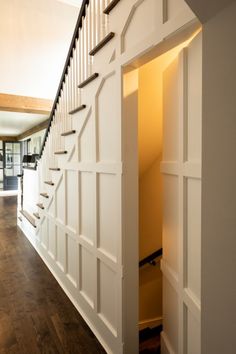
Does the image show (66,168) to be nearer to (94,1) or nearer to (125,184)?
(125,184)

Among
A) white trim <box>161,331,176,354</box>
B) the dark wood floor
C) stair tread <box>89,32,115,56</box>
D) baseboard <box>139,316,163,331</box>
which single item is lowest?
baseboard <box>139,316,163,331</box>

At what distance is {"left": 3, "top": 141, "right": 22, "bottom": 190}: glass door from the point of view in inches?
442

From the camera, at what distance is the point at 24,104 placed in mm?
4777

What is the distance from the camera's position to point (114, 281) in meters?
1.86

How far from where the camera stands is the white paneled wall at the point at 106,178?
4.99 feet

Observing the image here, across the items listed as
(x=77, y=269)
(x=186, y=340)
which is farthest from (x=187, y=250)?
(x=77, y=269)

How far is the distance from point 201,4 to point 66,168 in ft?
7.11

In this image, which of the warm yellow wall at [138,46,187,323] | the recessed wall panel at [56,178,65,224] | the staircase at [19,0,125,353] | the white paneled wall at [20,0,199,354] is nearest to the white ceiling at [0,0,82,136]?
the staircase at [19,0,125,353]

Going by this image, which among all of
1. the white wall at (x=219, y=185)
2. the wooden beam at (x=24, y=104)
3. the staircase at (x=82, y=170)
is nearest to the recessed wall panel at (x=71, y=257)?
the staircase at (x=82, y=170)

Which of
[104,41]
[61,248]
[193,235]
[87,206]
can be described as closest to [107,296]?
[87,206]

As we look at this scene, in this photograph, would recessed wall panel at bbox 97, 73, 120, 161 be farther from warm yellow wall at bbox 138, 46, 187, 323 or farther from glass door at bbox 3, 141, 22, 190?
glass door at bbox 3, 141, 22, 190

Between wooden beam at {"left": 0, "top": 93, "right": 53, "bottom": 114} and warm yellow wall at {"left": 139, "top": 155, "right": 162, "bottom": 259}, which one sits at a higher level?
wooden beam at {"left": 0, "top": 93, "right": 53, "bottom": 114}

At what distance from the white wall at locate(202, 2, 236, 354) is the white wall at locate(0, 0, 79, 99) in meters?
4.63

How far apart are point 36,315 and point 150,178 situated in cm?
167
